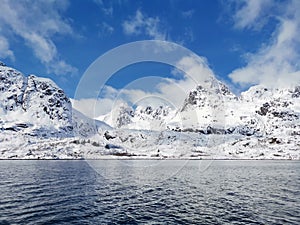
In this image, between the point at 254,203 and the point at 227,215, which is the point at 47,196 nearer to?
the point at 227,215

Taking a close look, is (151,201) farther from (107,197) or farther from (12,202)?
(12,202)

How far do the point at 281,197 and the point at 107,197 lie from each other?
4146cm

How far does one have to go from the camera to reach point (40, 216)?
45.9 meters

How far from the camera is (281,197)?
2643 inches

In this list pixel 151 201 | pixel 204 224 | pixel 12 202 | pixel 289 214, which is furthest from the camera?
pixel 151 201

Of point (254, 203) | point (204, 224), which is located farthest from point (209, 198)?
point (204, 224)

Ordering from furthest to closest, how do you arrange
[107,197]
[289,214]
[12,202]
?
1. [107,197]
2. [12,202]
3. [289,214]

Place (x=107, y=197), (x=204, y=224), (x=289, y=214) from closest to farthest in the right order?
(x=204, y=224) → (x=289, y=214) → (x=107, y=197)

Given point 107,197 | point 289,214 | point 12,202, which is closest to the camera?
point 289,214

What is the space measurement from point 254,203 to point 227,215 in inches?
567

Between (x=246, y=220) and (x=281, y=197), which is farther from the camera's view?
(x=281, y=197)

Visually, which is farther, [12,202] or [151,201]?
[151,201]

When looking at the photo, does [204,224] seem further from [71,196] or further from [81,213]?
[71,196]

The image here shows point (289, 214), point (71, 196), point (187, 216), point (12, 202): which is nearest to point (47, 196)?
point (71, 196)
